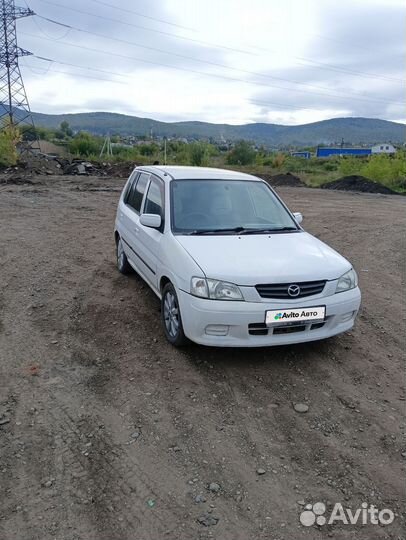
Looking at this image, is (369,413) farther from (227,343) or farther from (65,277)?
(65,277)

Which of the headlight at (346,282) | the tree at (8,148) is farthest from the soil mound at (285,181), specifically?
the headlight at (346,282)

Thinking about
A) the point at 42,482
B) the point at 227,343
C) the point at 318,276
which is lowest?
the point at 42,482

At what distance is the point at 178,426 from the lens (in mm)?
3252

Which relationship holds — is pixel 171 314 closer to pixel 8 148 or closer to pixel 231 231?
pixel 231 231

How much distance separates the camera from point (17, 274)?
6.77m

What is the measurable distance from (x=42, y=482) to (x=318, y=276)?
2685 mm

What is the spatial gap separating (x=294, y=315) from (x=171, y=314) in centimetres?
120

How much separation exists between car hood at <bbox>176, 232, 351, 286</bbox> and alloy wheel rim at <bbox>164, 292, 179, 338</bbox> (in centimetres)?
52

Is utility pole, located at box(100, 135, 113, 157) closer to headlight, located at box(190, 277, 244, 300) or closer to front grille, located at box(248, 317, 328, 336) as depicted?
headlight, located at box(190, 277, 244, 300)

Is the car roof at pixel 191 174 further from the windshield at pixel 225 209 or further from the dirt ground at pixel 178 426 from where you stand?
the dirt ground at pixel 178 426

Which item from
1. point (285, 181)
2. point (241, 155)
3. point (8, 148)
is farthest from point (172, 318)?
point (241, 155)

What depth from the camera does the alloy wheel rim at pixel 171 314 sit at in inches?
168

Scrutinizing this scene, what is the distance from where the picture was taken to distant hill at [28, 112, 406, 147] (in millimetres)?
135500

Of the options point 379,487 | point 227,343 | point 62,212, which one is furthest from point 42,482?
point 62,212
